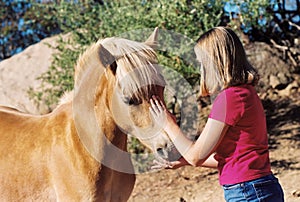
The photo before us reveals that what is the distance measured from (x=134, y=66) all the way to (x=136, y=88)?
0.13 m

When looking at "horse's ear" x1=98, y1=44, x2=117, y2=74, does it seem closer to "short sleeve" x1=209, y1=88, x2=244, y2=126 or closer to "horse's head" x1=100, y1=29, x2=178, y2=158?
"horse's head" x1=100, y1=29, x2=178, y2=158

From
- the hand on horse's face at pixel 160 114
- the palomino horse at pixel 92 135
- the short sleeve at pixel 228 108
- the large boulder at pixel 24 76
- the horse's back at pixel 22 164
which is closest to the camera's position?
the short sleeve at pixel 228 108

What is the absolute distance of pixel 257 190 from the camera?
254 centimetres

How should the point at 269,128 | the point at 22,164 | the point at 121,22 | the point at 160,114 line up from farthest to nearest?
the point at 269,128
the point at 121,22
the point at 22,164
the point at 160,114

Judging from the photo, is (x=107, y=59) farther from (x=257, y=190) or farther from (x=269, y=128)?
(x=269, y=128)

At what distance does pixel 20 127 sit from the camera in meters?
3.68

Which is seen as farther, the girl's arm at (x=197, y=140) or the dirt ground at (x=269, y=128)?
the dirt ground at (x=269, y=128)

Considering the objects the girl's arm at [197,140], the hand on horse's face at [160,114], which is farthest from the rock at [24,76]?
the girl's arm at [197,140]

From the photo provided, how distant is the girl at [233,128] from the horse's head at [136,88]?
221 mm

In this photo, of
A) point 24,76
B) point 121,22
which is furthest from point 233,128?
point 24,76

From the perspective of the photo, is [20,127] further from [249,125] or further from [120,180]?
[249,125]

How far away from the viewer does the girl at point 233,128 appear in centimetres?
250

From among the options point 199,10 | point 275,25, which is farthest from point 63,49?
point 275,25

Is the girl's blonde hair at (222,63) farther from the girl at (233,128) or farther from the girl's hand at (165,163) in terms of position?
the girl's hand at (165,163)
